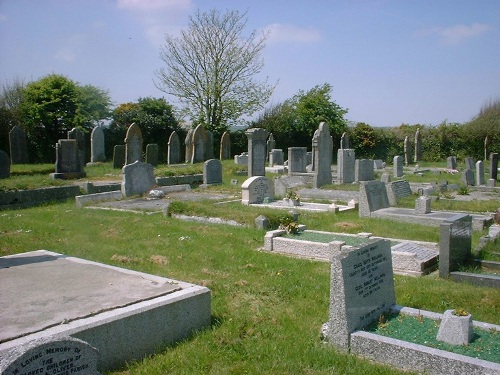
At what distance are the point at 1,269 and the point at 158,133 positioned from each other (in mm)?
31585

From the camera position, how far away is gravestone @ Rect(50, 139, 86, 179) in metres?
22.2

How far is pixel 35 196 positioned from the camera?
16422 mm

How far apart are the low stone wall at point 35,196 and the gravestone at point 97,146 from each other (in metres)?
13.8

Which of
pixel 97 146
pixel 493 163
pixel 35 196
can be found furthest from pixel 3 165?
pixel 493 163

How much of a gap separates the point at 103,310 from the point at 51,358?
1.68 metres

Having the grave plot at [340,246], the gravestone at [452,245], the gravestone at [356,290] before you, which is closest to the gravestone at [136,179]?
the grave plot at [340,246]

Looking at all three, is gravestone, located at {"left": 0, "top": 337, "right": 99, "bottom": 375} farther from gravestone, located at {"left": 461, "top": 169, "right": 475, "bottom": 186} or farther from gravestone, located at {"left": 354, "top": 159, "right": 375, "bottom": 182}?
gravestone, located at {"left": 461, "top": 169, "right": 475, "bottom": 186}

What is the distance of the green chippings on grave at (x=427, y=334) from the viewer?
4926mm

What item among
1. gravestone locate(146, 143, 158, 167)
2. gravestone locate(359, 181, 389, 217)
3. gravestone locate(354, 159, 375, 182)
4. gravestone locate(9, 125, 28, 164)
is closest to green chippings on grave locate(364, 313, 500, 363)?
gravestone locate(359, 181, 389, 217)

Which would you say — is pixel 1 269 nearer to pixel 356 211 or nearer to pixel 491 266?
pixel 491 266

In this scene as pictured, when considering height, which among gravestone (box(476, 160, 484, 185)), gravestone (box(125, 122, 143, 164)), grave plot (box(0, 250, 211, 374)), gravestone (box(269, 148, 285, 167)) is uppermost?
gravestone (box(125, 122, 143, 164))

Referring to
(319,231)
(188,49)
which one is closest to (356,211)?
(319,231)

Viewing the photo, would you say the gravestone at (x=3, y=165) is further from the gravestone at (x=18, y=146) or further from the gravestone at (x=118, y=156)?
the gravestone at (x=18, y=146)

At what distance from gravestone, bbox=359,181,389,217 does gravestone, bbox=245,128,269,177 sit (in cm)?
797
